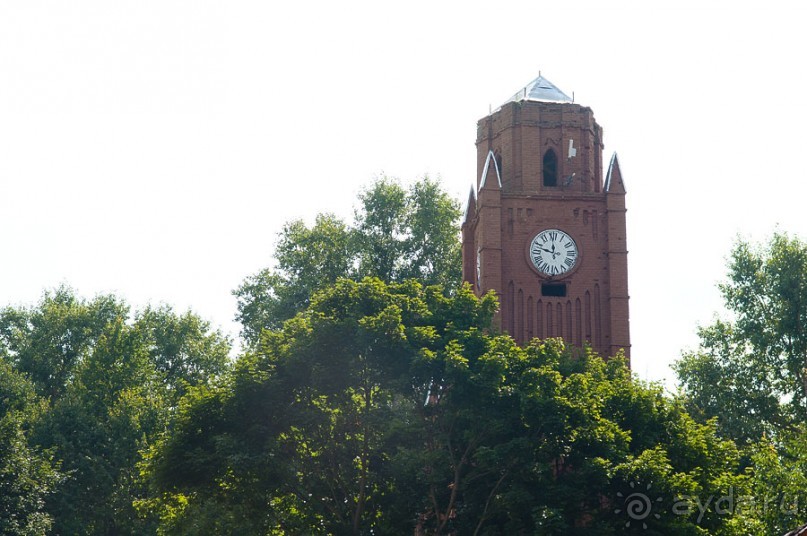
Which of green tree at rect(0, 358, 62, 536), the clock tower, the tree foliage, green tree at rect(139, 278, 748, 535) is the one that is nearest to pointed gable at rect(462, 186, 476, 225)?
the clock tower

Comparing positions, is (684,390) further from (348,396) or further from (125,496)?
(125,496)

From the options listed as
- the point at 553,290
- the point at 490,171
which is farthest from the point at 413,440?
the point at 490,171

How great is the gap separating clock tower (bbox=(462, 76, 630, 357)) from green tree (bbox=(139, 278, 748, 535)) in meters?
12.5

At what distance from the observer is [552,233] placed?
5144 centimetres

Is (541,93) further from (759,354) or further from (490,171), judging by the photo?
(759,354)

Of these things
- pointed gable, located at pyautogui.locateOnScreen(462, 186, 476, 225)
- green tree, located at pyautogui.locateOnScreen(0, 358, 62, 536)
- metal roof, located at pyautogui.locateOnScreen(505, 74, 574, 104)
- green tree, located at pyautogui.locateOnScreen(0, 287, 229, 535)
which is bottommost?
green tree, located at pyautogui.locateOnScreen(0, 358, 62, 536)

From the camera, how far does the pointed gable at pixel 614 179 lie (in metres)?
52.0

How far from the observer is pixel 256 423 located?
36.0 metres

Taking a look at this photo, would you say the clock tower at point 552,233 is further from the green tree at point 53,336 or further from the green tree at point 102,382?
the green tree at point 53,336

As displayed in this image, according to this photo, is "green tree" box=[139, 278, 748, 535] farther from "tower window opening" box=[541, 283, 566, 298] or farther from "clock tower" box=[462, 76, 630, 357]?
"tower window opening" box=[541, 283, 566, 298]

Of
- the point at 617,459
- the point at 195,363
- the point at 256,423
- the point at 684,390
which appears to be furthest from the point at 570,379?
the point at 195,363

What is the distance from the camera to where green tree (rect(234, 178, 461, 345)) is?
58562 mm

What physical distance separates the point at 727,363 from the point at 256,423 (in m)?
24.1

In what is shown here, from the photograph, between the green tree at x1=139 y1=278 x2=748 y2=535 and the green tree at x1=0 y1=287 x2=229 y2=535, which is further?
the green tree at x1=0 y1=287 x2=229 y2=535
